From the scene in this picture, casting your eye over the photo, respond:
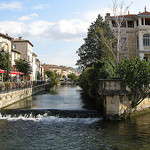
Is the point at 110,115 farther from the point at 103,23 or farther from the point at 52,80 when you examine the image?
the point at 52,80

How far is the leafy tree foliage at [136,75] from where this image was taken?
15281mm

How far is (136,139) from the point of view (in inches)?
424

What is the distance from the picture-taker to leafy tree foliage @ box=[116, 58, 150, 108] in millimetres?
15281

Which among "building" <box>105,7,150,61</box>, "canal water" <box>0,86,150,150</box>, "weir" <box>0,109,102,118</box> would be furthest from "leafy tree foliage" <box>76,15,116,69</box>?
"canal water" <box>0,86,150,150</box>

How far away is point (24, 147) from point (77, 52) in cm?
3203

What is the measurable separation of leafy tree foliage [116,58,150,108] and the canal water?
2506 millimetres

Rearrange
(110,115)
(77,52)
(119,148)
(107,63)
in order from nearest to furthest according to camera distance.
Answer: (119,148) → (110,115) → (107,63) → (77,52)

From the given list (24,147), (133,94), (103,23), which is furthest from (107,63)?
(103,23)

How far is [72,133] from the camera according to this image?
38.9 ft

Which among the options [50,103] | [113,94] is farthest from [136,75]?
[50,103]

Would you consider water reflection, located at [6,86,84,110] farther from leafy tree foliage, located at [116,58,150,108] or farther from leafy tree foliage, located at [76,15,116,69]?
leafy tree foliage, located at [76,15,116,69]

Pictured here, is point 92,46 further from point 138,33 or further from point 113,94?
point 113,94

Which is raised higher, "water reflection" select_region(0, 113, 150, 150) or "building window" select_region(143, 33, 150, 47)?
"building window" select_region(143, 33, 150, 47)

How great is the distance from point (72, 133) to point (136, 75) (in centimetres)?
717
